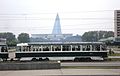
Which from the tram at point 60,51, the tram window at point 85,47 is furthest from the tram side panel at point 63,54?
the tram window at point 85,47

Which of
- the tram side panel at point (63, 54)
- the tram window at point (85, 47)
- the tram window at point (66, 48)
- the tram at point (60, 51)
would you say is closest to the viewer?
the tram side panel at point (63, 54)

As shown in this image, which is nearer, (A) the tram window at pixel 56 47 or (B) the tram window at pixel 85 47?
(A) the tram window at pixel 56 47

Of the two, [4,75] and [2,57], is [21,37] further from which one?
[4,75]

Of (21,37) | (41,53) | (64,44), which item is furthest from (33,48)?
(21,37)

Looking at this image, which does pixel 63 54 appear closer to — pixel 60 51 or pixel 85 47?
pixel 60 51

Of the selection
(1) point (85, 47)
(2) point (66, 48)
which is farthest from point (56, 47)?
(1) point (85, 47)

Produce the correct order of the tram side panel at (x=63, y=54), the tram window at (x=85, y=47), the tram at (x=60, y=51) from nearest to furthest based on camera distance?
1. the tram side panel at (x=63, y=54)
2. the tram at (x=60, y=51)
3. the tram window at (x=85, y=47)

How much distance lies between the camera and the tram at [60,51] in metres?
46.2

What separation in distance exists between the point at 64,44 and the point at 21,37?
11114 centimetres

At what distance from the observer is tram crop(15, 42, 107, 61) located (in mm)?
46219

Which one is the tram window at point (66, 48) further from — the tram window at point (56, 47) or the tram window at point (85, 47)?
the tram window at point (85, 47)

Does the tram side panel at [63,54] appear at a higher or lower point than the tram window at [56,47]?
lower

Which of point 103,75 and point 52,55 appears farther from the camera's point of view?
point 52,55

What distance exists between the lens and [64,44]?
47.3m
